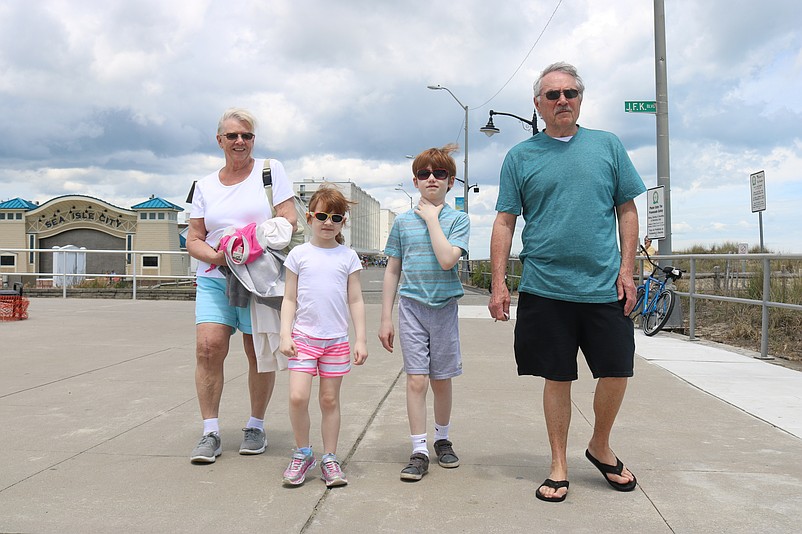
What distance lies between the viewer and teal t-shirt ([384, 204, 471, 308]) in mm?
3633

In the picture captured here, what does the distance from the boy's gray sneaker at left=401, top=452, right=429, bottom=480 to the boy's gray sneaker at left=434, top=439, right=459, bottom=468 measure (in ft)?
0.52

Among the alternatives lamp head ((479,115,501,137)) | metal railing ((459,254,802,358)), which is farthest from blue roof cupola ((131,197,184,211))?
metal railing ((459,254,802,358))

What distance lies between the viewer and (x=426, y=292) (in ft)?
11.9

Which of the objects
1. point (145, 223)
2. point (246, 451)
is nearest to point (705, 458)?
point (246, 451)

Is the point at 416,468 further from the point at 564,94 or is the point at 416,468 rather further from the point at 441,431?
the point at 564,94

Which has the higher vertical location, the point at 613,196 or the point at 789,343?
the point at 613,196

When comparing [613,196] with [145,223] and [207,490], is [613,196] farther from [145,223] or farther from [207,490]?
[145,223]

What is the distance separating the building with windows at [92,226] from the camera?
44.1 meters

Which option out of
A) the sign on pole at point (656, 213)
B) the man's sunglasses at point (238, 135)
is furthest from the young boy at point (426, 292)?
the sign on pole at point (656, 213)

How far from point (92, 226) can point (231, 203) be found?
4482 cm

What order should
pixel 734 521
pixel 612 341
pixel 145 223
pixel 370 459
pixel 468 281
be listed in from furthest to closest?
pixel 145 223 → pixel 468 281 → pixel 370 459 → pixel 612 341 → pixel 734 521

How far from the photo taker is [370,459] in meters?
3.89

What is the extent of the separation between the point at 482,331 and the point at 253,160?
6.53 metres

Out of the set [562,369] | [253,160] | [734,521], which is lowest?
[734,521]
